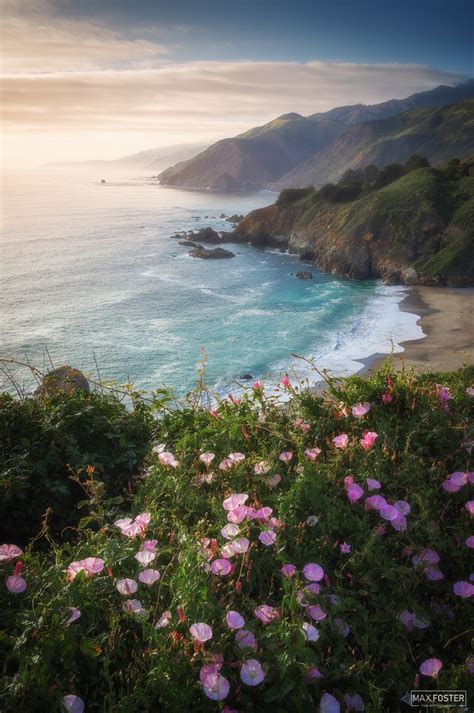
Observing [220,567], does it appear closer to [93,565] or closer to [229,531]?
[229,531]

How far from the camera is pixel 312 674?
7.32ft

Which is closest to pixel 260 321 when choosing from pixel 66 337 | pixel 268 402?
pixel 66 337

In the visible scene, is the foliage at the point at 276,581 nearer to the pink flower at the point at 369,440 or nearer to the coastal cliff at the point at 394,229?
the pink flower at the point at 369,440

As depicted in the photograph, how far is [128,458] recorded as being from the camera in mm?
4551

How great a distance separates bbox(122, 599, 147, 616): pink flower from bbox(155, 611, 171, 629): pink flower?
0.09m

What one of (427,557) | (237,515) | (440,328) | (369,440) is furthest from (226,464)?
(440,328)

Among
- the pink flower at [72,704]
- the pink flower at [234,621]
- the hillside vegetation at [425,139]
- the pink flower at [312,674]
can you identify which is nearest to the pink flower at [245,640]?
the pink flower at [234,621]

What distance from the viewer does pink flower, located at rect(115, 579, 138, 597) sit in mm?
2479

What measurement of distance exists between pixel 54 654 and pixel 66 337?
37935mm

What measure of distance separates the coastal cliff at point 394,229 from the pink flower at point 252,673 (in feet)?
182

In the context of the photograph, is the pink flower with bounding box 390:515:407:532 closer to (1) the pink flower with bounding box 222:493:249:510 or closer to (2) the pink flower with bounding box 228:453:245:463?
(1) the pink flower with bounding box 222:493:249:510

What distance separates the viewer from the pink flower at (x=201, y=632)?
216cm

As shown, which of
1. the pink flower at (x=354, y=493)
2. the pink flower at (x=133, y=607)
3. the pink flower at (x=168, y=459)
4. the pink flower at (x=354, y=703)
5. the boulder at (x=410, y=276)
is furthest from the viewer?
the boulder at (x=410, y=276)

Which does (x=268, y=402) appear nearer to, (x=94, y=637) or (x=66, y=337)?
(x=94, y=637)
